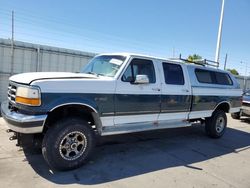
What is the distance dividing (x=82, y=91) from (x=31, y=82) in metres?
0.86

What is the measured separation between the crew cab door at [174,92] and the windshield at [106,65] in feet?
3.56

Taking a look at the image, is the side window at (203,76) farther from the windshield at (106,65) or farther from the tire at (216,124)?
the windshield at (106,65)

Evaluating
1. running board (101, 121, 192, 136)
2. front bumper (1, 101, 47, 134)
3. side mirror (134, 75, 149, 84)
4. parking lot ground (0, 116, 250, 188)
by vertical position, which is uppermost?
side mirror (134, 75, 149, 84)

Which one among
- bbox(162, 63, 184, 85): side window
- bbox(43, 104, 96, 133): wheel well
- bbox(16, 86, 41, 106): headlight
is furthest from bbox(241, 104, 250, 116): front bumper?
bbox(16, 86, 41, 106): headlight

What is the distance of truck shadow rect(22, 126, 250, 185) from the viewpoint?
4273 mm

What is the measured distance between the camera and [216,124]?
7613 mm

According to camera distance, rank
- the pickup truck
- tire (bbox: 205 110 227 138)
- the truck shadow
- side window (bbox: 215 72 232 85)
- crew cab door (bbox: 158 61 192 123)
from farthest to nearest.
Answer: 1. side window (bbox: 215 72 232 85)
2. tire (bbox: 205 110 227 138)
3. crew cab door (bbox: 158 61 192 123)
4. the truck shadow
5. the pickup truck

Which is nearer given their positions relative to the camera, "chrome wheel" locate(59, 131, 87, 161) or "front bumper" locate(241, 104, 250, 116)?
"chrome wheel" locate(59, 131, 87, 161)

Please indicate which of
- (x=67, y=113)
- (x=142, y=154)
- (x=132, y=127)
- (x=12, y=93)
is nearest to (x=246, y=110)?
(x=142, y=154)

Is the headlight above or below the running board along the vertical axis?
above

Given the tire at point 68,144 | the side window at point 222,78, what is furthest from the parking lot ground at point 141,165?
the side window at point 222,78

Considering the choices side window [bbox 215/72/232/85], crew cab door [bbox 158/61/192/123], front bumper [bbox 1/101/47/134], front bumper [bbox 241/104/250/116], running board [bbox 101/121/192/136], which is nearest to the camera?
front bumper [bbox 1/101/47/134]

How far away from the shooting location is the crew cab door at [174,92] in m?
5.85

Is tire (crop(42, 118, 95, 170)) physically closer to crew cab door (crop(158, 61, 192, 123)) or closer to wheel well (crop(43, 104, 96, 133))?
wheel well (crop(43, 104, 96, 133))
